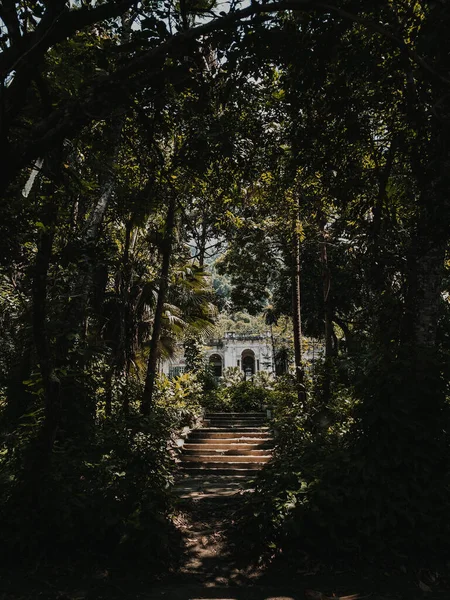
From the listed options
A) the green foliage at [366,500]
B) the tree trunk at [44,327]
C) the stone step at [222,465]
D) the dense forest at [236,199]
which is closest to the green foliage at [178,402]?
the stone step at [222,465]

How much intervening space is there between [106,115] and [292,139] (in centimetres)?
294

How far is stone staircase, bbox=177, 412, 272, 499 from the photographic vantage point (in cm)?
803

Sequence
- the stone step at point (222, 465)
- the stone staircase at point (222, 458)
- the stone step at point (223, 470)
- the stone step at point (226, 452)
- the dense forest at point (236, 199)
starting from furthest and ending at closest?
the stone step at point (226, 452) → the stone step at point (222, 465) → the stone step at point (223, 470) → the stone staircase at point (222, 458) → the dense forest at point (236, 199)

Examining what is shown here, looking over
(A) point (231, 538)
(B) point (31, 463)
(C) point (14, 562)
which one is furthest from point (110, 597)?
(A) point (231, 538)

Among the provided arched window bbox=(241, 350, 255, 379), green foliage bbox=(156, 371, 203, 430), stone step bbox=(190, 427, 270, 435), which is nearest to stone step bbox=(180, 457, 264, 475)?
green foliage bbox=(156, 371, 203, 430)

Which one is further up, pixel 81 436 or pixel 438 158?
pixel 438 158

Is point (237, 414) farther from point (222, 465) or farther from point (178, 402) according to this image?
point (222, 465)

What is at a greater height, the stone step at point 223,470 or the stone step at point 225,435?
the stone step at point 225,435

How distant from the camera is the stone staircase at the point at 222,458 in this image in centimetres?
803

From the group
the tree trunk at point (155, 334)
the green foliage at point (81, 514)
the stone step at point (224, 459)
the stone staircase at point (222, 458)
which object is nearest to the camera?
the green foliage at point (81, 514)

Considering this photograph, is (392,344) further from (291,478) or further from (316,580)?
(316,580)

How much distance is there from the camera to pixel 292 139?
4891 millimetres

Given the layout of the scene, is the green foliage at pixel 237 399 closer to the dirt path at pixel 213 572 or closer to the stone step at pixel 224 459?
the stone step at pixel 224 459

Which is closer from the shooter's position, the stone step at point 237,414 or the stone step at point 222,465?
the stone step at point 222,465
